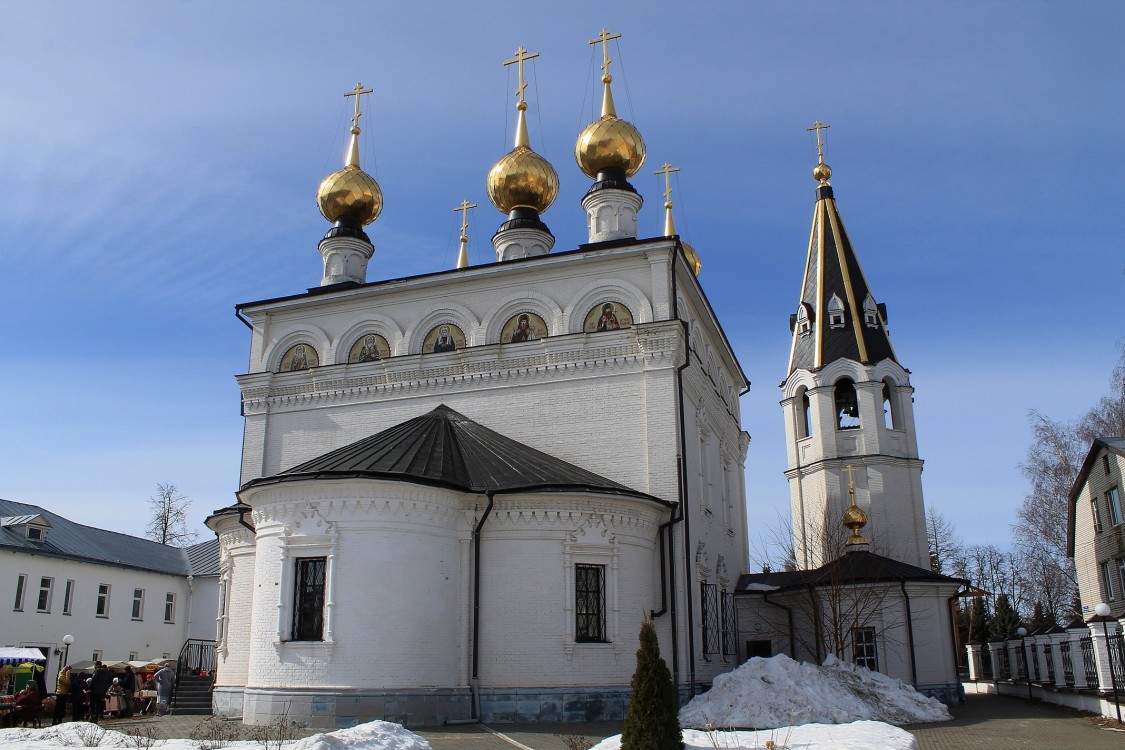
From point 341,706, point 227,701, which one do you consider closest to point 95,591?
point 227,701

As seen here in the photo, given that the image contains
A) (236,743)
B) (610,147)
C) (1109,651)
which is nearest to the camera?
(236,743)

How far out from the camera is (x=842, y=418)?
24516mm

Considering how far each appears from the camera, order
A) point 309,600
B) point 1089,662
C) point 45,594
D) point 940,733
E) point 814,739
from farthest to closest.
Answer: point 45,594 < point 1089,662 < point 309,600 < point 940,733 < point 814,739

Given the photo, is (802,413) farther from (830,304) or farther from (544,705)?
(544,705)

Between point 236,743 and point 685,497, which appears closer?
point 236,743

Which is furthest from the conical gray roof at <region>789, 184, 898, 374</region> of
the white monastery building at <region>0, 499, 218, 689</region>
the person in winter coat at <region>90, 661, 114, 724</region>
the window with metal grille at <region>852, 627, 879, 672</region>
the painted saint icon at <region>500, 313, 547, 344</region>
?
the person in winter coat at <region>90, 661, 114, 724</region>

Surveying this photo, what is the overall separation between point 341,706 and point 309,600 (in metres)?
1.51

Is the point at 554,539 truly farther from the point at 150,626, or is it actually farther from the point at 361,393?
the point at 150,626

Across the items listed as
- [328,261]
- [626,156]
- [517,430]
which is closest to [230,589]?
[517,430]

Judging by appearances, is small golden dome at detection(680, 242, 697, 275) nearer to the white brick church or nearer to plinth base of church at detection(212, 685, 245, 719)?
the white brick church

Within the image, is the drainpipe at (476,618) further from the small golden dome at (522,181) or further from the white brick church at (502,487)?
the small golden dome at (522,181)

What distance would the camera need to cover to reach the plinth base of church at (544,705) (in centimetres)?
1291

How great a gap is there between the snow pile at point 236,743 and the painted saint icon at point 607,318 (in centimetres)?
856

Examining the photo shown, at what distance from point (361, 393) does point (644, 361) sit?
17.8 feet
